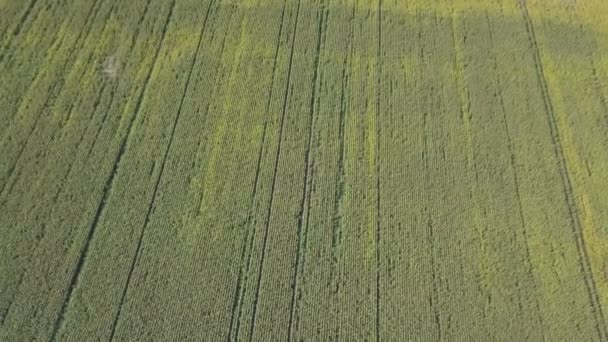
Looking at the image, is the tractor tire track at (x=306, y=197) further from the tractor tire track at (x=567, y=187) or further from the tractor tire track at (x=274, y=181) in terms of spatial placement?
the tractor tire track at (x=567, y=187)

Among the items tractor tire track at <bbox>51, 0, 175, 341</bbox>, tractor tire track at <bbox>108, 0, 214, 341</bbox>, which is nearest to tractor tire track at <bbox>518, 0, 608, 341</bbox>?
tractor tire track at <bbox>108, 0, 214, 341</bbox>

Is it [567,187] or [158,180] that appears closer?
[158,180]

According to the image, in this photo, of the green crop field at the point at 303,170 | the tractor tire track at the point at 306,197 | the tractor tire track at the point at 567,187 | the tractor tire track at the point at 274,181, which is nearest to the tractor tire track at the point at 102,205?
the green crop field at the point at 303,170

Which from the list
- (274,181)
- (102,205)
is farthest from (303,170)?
(102,205)

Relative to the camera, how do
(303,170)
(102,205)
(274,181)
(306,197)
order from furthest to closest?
1. (303,170)
2. (274,181)
3. (306,197)
4. (102,205)

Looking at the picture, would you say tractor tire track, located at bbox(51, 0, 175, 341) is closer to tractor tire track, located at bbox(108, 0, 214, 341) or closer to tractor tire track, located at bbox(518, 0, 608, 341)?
tractor tire track, located at bbox(108, 0, 214, 341)

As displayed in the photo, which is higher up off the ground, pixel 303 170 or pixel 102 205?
pixel 303 170

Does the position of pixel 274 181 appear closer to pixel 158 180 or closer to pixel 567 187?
pixel 158 180

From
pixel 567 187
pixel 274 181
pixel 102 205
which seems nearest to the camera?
pixel 102 205

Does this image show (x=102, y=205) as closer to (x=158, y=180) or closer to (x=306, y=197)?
(x=158, y=180)
